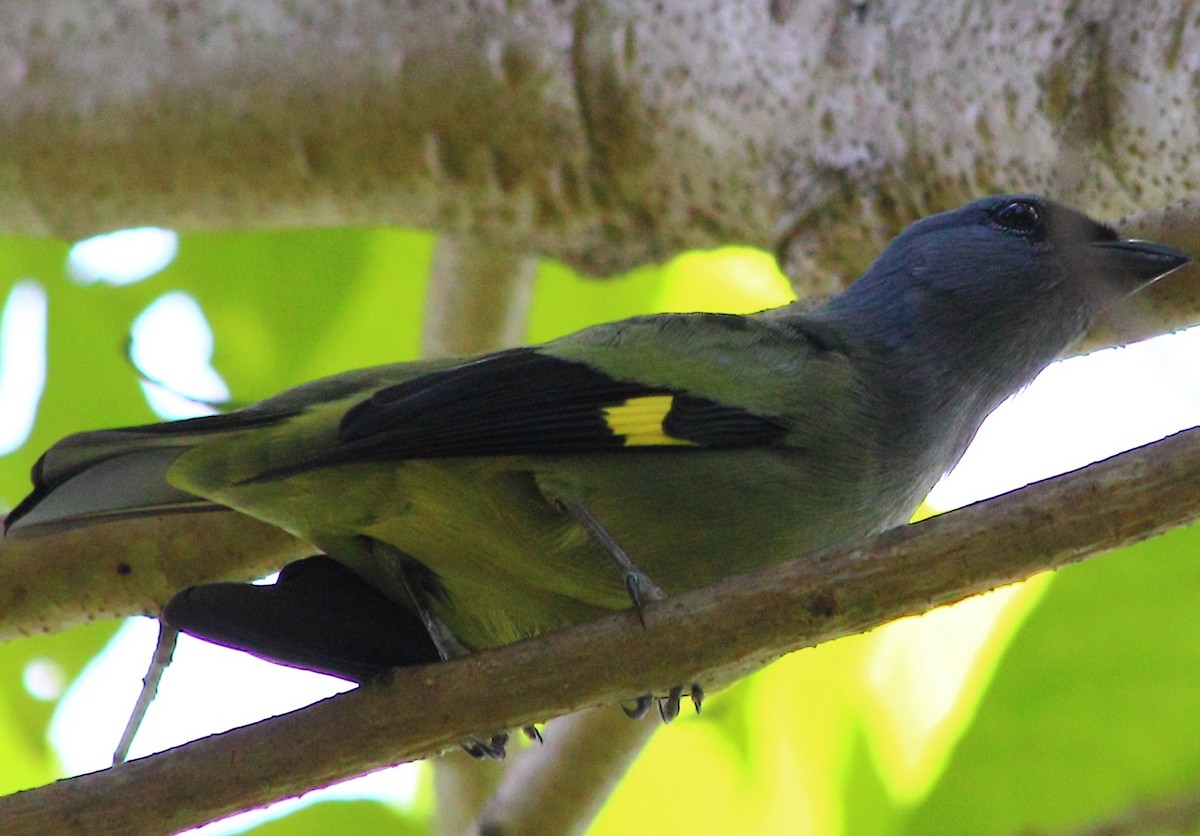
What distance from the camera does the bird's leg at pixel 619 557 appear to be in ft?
8.53

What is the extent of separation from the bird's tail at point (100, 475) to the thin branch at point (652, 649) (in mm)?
747

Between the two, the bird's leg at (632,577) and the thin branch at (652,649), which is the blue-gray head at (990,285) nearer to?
the bird's leg at (632,577)

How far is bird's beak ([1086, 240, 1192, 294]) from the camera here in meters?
3.26

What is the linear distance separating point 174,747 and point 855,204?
2322mm

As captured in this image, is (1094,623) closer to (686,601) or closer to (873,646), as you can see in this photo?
(873,646)

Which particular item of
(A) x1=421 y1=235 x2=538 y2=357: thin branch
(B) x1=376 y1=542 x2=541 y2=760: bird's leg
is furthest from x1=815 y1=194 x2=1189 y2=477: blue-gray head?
(A) x1=421 y1=235 x2=538 y2=357: thin branch

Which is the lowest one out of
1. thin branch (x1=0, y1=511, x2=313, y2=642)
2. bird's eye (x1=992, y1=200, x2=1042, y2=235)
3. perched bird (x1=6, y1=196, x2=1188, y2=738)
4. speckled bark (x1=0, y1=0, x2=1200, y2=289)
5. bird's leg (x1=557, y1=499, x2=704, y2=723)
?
bird's leg (x1=557, y1=499, x2=704, y2=723)

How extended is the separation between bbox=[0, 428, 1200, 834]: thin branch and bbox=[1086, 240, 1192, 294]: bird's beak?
43.2 inches

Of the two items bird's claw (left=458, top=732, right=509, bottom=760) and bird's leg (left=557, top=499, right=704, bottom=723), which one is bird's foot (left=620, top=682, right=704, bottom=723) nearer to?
bird's leg (left=557, top=499, right=704, bottom=723)

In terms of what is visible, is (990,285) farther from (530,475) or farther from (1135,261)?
(530,475)

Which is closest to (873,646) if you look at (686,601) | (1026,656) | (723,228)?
(1026,656)

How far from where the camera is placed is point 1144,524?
230cm

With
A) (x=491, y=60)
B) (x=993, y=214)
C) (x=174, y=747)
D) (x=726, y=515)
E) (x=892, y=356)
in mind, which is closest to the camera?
(x=174, y=747)

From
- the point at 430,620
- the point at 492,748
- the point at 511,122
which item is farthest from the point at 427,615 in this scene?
the point at 511,122
